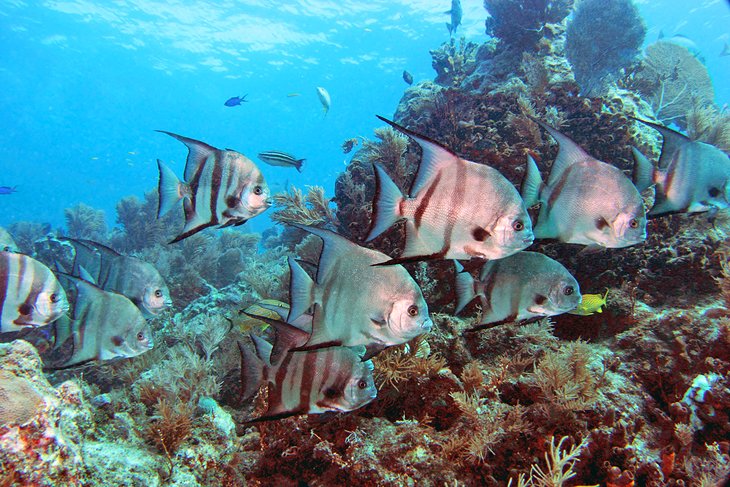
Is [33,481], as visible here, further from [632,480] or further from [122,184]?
[122,184]

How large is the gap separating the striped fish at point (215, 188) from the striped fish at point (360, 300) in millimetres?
952

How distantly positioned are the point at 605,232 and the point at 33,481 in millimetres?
3398

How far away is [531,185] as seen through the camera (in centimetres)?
232

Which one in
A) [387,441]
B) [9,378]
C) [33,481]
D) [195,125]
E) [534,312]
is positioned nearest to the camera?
[33,481]

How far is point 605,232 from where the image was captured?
2.29 m

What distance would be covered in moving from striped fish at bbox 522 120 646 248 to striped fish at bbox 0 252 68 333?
3515mm

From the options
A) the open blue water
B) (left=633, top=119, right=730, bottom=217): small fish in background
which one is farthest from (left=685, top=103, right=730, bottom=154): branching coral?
(left=633, top=119, right=730, bottom=217): small fish in background

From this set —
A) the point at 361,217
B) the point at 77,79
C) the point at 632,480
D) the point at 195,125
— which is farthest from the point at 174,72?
the point at 632,480

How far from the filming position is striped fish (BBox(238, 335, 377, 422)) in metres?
2.26

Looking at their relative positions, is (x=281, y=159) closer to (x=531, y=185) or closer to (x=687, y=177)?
(x=531, y=185)

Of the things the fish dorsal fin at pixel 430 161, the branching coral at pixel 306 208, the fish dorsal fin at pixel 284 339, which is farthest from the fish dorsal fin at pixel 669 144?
the branching coral at pixel 306 208

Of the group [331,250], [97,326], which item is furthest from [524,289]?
[97,326]

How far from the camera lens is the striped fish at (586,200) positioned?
225cm

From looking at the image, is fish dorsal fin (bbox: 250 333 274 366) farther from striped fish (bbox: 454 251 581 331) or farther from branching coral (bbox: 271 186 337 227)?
branching coral (bbox: 271 186 337 227)
